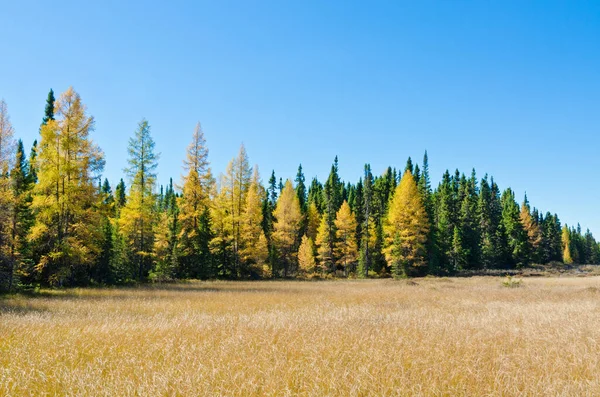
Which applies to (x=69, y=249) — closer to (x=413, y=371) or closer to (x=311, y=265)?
(x=413, y=371)

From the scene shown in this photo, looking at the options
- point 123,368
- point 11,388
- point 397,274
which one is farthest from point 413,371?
point 397,274

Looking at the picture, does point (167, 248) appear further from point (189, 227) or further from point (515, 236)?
point (515, 236)

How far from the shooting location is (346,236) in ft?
172

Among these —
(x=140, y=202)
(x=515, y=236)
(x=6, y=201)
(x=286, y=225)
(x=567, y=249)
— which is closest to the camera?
(x=6, y=201)

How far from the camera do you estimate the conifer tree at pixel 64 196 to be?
71.9 ft

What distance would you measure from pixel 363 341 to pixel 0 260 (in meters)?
20.0

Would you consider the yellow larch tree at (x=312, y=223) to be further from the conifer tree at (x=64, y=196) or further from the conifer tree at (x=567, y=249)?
the conifer tree at (x=567, y=249)

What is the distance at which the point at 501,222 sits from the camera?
75750 millimetres

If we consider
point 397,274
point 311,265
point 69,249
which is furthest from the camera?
point 311,265

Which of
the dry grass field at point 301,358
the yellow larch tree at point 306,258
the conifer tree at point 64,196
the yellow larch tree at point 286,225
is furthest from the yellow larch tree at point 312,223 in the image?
the dry grass field at point 301,358

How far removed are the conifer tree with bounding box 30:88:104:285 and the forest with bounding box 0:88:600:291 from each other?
0.20ft

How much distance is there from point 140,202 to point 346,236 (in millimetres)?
29711

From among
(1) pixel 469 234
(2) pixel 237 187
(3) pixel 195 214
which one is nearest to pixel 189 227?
(3) pixel 195 214

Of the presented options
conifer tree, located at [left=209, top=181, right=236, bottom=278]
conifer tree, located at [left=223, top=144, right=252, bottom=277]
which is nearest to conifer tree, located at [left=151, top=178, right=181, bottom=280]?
conifer tree, located at [left=209, top=181, right=236, bottom=278]
